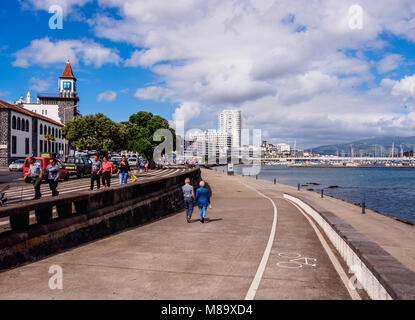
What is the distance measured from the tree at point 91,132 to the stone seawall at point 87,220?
38707 mm

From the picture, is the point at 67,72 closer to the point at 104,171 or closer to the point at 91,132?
the point at 91,132

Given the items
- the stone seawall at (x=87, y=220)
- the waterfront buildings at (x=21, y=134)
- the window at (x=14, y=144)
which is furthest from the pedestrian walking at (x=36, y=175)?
the window at (x=14, y=144)

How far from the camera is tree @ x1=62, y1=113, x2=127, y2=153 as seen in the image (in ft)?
172

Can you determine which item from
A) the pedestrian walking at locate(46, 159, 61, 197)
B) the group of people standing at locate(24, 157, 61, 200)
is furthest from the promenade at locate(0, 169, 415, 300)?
the group of people standing at locate(24, 157, 61, 200)

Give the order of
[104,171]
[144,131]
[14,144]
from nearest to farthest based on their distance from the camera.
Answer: [104,171]
[14,144]
[144,131]

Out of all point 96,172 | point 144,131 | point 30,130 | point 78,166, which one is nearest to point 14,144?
point 30,130

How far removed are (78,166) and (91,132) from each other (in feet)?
78.2

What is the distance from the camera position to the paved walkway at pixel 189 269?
19.3 feet

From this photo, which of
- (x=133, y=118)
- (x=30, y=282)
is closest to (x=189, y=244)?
(x=30, y=282)

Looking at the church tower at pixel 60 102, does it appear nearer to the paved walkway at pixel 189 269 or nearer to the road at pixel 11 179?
the road at pixel 11 179

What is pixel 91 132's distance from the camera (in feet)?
173

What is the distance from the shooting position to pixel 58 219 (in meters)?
8.91
